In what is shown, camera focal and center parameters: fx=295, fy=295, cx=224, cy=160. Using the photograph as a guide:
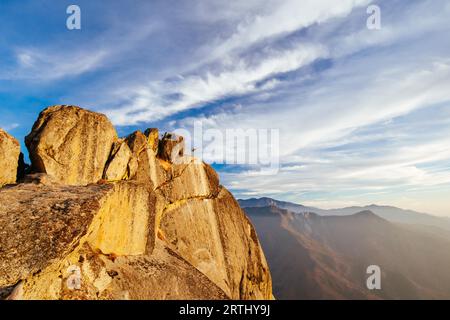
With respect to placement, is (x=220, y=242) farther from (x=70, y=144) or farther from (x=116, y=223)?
(x=70, y=144)

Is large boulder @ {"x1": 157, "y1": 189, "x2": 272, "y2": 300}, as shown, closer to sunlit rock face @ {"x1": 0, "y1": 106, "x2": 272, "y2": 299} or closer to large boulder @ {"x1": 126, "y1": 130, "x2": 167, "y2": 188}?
sunlit rock face @ {"x1": 0, "y1": 106, "x2": 272, "y2": 299}

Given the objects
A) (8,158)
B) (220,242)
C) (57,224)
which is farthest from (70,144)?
(220,242)

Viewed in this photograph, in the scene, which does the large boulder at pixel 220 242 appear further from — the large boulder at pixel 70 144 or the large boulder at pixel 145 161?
the large boulder at pixel 70 144

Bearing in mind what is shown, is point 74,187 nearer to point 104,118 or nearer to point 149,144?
point 104,118

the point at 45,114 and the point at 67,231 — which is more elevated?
the point at 45,114

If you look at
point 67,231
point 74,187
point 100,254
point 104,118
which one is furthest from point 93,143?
point 67,231

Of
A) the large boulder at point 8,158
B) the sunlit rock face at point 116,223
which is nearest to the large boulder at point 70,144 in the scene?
the sunlit rock face at point 116,223
